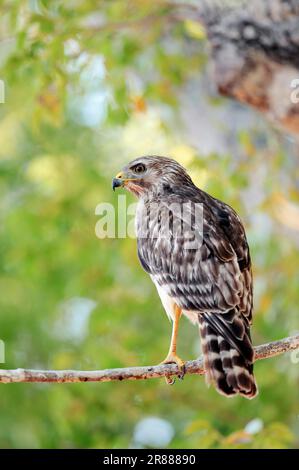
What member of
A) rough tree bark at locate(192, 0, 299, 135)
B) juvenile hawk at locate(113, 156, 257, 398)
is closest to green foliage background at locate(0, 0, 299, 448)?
rough tree bark at locate(192, 0, 299, 135)

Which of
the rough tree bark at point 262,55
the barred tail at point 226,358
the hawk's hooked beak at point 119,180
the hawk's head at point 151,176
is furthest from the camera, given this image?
the rough tree bark at point 262,55

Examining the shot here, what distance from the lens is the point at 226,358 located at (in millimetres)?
4785

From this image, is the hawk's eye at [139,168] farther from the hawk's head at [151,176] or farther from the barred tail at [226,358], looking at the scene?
the barred tail at [226,358]

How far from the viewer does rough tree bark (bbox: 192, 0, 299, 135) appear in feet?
21.8

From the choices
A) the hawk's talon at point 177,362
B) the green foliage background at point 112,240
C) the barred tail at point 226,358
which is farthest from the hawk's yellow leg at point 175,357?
the green foliage background at point 112,240

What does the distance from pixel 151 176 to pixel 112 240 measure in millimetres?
4878

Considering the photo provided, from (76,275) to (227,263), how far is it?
5.80m

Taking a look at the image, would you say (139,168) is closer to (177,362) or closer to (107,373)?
(177,362)

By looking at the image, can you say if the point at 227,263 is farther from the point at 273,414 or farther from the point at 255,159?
the point at 273,414

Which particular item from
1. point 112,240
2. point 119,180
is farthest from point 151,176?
point 112,240

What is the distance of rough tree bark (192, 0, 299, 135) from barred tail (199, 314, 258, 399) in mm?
2179

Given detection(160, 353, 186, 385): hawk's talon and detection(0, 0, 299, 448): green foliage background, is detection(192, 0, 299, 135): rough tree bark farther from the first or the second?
detection(160, 353, 186, 385): hawk's talon

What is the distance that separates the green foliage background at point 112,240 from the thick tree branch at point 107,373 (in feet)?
6.26

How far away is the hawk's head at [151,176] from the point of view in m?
5.62
